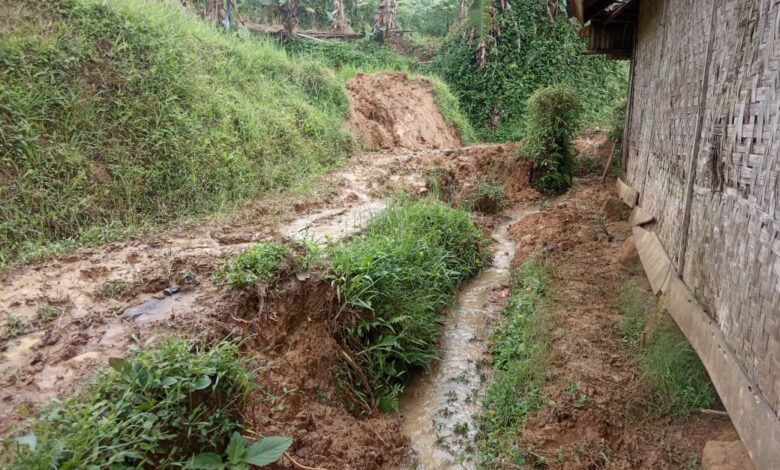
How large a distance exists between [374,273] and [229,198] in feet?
8.83

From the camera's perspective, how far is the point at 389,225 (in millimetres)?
5715

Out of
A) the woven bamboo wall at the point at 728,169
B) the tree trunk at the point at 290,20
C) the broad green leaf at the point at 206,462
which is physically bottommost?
the broad green leaf at the point at 206,462

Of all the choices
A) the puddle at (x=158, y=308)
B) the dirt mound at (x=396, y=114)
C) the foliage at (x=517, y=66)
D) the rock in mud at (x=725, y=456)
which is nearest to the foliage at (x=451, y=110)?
the dirt mound at (x=396, y=114)

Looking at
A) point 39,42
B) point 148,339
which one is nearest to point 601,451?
point 148,339

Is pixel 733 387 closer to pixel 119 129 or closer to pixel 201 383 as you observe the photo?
pixel 201 383

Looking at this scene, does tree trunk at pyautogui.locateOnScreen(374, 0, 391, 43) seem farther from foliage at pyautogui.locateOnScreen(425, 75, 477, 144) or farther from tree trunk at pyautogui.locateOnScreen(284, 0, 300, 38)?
foliage at pyautogui.locateOnScreen(425, 75, 477, 144)

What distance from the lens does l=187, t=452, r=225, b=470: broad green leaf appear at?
2271 mm

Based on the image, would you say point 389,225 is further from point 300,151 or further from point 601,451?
point 601,451

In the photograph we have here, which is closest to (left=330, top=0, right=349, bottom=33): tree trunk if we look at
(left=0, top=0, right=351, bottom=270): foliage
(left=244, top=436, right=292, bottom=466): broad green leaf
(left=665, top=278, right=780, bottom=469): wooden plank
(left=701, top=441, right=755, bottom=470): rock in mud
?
(left=0, top=0, right=351, bottom=270): foliage

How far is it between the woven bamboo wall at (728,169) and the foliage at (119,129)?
15.4 ft

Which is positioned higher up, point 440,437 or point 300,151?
point 300,151

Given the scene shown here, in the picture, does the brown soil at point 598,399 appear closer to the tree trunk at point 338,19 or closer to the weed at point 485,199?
the weed at point 485,199

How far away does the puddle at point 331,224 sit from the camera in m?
5.19

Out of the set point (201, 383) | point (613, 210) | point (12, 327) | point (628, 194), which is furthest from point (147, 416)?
point (613, 210)
